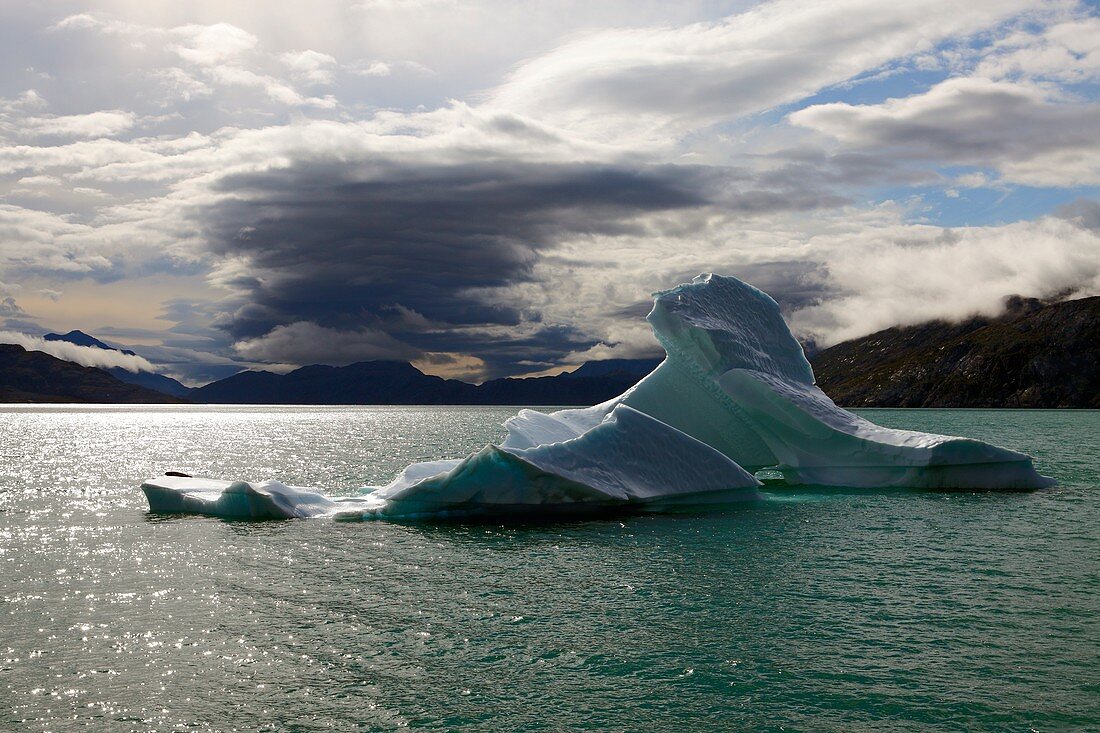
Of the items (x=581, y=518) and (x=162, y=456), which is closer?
(x=581, y=518)

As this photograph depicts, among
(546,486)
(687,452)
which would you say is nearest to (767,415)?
(687,452)

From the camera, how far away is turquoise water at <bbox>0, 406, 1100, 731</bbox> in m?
8.30

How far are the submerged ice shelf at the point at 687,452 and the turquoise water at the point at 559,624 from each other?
1.35 m

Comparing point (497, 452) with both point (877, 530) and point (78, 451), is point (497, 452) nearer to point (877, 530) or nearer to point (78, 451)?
point (877, 530)

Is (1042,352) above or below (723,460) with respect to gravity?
above

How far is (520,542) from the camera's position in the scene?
17.7 m

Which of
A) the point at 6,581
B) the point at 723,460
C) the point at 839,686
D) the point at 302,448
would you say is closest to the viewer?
the point at 839,686

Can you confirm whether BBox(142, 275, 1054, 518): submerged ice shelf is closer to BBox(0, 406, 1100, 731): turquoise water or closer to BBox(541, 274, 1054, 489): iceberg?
BBox(541, 274, 1054, 489): iceberg

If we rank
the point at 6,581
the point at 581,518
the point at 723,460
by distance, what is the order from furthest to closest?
the point at 723,460 < the point at 581,518 < the point at 6,581

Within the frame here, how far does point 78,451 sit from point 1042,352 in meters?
199

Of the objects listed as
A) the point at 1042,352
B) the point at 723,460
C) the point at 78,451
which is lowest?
the point at 78,451

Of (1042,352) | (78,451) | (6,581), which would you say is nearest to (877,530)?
(6,581)

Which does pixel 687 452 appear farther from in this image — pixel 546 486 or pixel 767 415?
pixel 767 415

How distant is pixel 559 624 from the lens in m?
11.3
